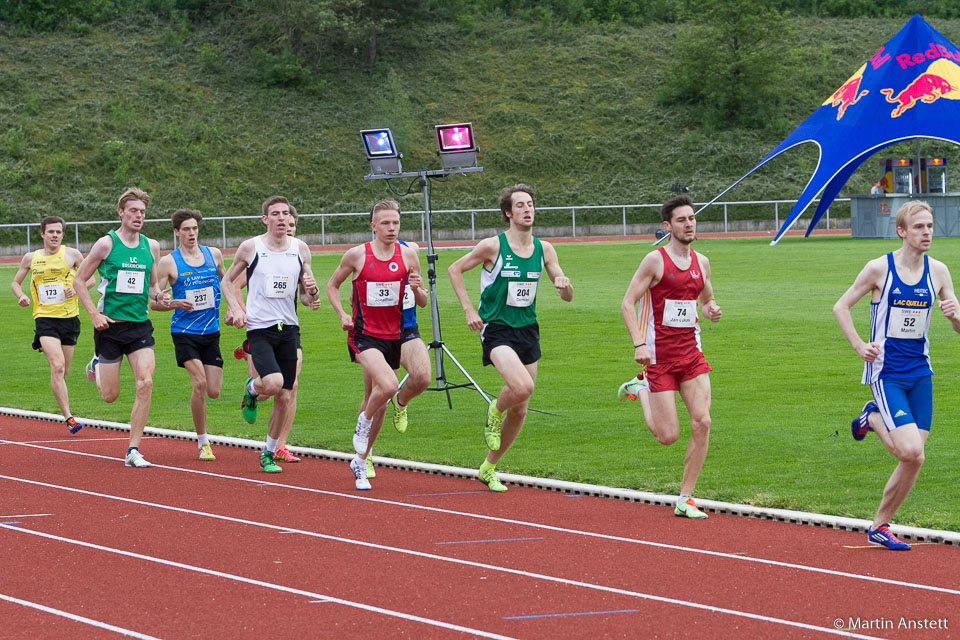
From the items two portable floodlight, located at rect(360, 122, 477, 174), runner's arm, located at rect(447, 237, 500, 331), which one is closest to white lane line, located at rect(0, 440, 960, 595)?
runner's arm, located at rect(447, 237, 500, 331)

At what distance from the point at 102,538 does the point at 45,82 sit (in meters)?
64.7

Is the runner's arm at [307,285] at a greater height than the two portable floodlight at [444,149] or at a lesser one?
lesser

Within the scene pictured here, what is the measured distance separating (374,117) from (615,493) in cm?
6014

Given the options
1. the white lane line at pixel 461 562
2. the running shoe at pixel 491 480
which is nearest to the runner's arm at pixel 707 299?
the running shoe at pixel 491 480

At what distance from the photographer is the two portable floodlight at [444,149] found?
42.7 ft

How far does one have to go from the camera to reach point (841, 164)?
37.1 meters

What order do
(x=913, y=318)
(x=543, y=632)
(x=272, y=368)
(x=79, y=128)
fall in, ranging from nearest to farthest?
1. (x=543, y=632)
2. (x=913, y=318)
3. (x=272, y=368)
4. (x=79, y=128)

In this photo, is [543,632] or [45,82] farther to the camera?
[45,82]

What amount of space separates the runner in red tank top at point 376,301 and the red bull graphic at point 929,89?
30.0 m

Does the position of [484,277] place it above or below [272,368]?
above

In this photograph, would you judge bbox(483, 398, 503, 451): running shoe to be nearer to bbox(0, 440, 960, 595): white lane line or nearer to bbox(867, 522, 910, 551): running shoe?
bbox(0, 440, 960, 595): white lane line

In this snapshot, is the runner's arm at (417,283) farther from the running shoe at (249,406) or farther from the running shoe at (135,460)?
the running shoe at (135,460)

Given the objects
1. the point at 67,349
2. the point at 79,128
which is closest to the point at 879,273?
the point at 67,349

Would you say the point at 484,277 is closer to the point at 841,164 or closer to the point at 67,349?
the point at 67,349
